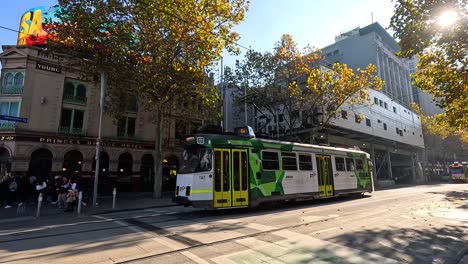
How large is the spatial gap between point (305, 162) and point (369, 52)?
4720 centimetres

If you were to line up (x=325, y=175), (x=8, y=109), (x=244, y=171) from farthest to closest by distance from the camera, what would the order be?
(x=8, y=109), (x=325, y=175), (x=244, y=171)

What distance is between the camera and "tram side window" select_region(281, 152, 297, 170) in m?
13.8

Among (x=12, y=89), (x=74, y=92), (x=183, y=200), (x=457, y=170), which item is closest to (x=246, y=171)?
(x=183, y=200)

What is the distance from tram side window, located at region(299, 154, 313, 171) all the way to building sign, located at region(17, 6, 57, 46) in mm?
22348

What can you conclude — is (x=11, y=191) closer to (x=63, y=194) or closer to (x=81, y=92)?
(x=63, y=194)

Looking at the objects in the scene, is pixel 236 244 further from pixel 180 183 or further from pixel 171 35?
pixel 171 35

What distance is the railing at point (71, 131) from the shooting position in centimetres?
2256

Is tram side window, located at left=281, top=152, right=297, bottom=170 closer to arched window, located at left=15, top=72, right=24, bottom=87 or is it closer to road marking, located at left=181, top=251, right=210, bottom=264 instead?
road marking, located at left=181, top=251, right=210, bottom=264

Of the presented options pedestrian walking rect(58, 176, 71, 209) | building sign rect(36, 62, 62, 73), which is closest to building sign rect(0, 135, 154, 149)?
building sign rect(36, 62, 62, 73)

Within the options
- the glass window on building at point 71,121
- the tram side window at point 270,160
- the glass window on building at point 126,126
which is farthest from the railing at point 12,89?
the tram side window at point 270,160

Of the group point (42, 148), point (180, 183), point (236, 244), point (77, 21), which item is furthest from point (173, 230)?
point (42, 148)

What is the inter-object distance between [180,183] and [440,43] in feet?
42.9

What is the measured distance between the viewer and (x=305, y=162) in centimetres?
1485

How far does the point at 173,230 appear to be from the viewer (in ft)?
28.3
